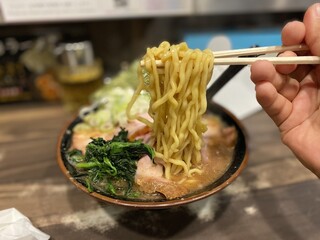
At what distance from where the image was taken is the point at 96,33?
2217 mm

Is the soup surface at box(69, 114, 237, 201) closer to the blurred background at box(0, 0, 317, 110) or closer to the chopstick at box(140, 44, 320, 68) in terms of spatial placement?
the chopstick at box(140, 44, 320, 68)

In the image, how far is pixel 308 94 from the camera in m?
1.19

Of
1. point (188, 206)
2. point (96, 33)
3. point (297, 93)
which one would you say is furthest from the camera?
point (96, 33)

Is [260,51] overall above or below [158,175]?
above

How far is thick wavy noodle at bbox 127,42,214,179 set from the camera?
3.51ft

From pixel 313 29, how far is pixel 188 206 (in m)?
0.79

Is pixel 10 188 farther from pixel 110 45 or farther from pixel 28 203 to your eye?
pixel 110 45

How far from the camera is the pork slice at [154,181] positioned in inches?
43.7

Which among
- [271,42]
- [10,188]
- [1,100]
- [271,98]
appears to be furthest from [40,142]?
[271,42]

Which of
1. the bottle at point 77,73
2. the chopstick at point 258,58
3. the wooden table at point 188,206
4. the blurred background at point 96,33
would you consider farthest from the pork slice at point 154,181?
the bottle at point 77,73

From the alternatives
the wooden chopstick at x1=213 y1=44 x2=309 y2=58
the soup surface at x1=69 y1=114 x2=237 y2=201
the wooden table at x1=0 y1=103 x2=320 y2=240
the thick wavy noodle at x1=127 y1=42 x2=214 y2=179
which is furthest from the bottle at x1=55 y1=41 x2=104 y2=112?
the wooden chopstick at x1=213 y1=44 x2=309 y2=58

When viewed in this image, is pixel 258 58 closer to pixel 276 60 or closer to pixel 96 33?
pixel 276 60

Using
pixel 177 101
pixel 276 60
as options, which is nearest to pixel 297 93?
pixel 276 60

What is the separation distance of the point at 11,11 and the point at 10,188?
0.87 meters
